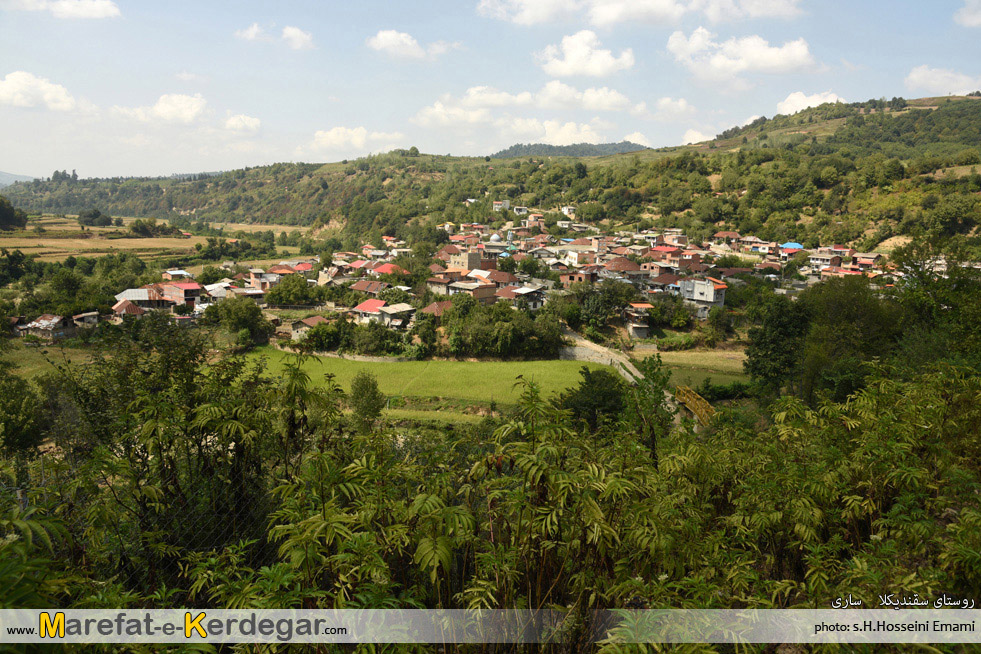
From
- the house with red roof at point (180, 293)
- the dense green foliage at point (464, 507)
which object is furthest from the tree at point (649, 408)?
the house with red roof at point (180, 293)

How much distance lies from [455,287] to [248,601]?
28.6 m

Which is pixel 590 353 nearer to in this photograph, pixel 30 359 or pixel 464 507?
pixel 464 507

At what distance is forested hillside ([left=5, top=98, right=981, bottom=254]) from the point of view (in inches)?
1784

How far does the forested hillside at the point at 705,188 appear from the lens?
4531cm

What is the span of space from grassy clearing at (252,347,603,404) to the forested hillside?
31.9 m

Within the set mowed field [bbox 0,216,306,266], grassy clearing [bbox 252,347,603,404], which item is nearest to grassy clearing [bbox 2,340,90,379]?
grassy clearing [bbox 252,347,603,404]

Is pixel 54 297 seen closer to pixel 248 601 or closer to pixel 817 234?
pixel 248 601

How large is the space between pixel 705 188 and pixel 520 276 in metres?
35.5

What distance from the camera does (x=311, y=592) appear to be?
61.6 inches

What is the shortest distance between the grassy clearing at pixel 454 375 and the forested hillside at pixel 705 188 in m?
31.9

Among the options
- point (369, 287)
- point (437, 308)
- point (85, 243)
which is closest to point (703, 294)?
point (437, 308)

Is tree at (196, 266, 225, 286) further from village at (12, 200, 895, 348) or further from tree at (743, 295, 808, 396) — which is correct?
tree at (743, 295, 808, 396)

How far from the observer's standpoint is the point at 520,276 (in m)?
33.6

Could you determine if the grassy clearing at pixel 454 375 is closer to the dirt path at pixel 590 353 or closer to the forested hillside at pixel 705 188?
the dirt path at pixel 590 353
